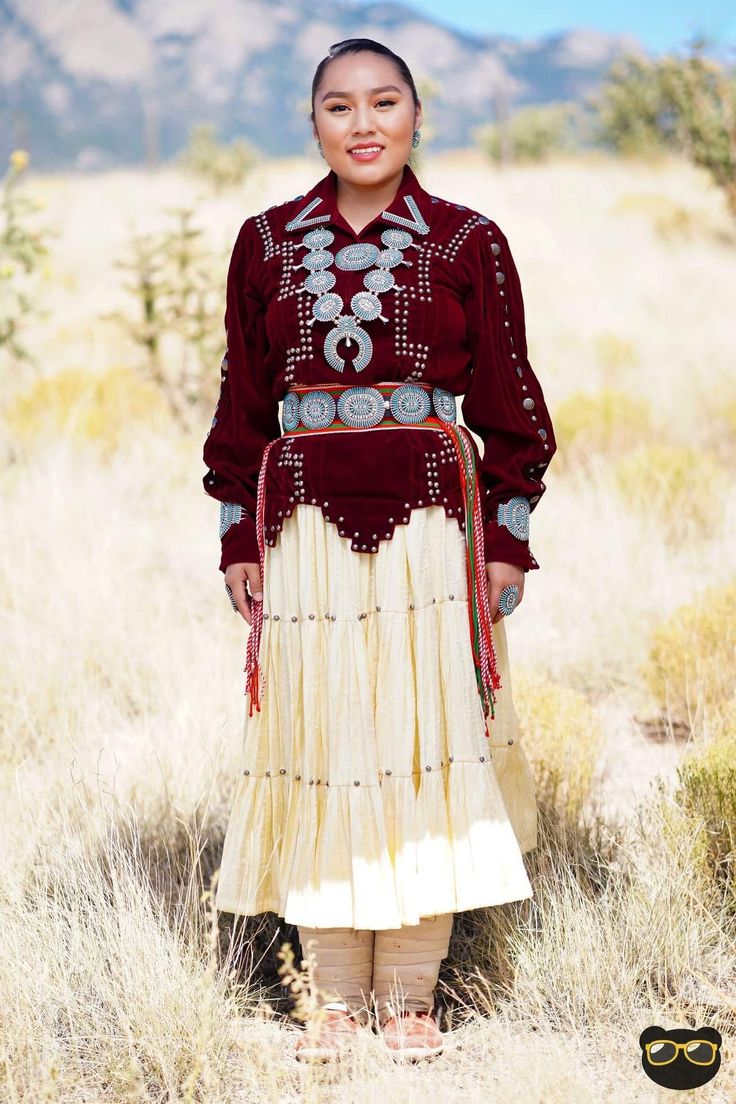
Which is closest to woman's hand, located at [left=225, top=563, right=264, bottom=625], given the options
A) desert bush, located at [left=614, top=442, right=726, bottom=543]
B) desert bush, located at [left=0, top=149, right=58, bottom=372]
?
desert bush, located at [left=614, top=442, right=726, bottom=543]

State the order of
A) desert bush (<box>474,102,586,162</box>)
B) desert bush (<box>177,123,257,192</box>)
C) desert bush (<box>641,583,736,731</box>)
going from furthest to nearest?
desert bush (<box>474,102,586,162</box>), desert bush (<box>177,123,257,192</box>), desert bush (<box>641,583,736,731</box>)

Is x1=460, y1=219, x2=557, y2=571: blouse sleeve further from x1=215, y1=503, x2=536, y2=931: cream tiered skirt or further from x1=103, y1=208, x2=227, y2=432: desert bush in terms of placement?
x1=103, y1=208, x2=227, y2=432: desert bush

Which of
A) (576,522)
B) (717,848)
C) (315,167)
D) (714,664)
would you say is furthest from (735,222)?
(717,848)

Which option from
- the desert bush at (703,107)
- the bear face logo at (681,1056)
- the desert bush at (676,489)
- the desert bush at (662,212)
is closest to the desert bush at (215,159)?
the desert bush at (662,212)

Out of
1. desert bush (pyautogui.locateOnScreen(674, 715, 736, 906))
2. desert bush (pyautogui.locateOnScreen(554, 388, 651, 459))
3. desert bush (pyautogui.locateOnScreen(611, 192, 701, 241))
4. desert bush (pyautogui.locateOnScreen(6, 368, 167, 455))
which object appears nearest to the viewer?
desert bush (pyautogui.locateOnScreen(674, 715, 736, 906))

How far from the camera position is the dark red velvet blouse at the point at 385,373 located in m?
2.47

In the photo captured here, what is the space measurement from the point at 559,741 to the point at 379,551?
1388 mm

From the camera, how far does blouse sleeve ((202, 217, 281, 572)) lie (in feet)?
8.70

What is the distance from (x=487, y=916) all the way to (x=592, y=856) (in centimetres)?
36

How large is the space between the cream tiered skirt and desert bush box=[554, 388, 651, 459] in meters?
5.29

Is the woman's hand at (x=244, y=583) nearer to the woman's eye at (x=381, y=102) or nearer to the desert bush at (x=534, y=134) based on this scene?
the woman's eye at (x=381, y=102)

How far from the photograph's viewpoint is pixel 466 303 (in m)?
2.56

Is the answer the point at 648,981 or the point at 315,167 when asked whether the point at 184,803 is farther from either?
the point at 315,167

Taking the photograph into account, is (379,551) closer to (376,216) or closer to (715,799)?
(376,216)
